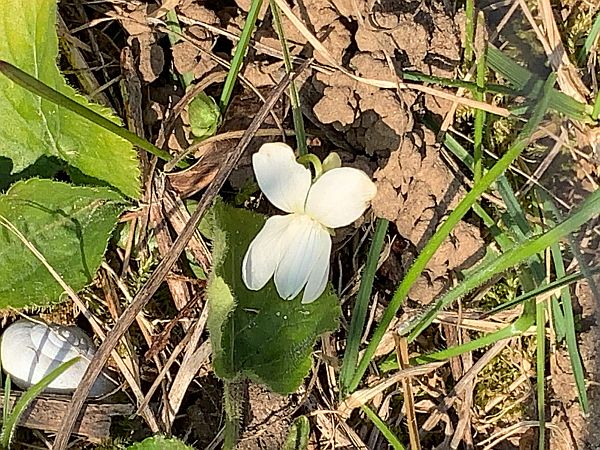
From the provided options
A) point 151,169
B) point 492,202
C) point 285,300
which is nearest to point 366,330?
point 285,300

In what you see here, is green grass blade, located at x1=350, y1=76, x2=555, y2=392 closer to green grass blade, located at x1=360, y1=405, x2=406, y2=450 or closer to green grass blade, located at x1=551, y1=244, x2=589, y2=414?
green grass blade, located at x1=360, y1=405, x2=406, y2=450

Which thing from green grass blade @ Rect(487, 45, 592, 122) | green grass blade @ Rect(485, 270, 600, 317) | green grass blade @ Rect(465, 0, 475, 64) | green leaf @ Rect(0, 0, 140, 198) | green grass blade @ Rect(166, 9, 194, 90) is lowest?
green grass blade @ Rect(485, 270, 600, 317)

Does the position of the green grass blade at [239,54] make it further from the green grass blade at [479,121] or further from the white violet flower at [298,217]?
the green grass blade at [479,121]

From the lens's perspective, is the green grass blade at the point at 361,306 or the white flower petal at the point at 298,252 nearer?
the white flower petal at the point at 298,252

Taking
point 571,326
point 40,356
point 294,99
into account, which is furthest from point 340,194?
point 40,356

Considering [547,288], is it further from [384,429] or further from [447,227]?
[384,429]

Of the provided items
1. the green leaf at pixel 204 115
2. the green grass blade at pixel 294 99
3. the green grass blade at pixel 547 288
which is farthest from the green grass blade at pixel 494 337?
the green leaf at pixel 204 115

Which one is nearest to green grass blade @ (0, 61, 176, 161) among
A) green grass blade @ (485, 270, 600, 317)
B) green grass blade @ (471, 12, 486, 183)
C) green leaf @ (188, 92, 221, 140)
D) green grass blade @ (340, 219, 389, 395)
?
green leaf @ (188, 92, 221, 140)
